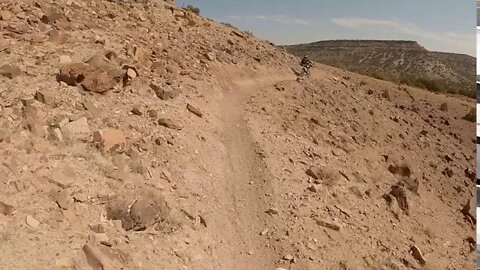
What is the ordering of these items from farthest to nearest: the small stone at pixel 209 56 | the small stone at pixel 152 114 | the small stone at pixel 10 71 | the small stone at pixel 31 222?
the small stone at pixel 209 56 < the small stone at pixel 152 114 < the small stone at pixel 10 71 < the small stone at pixel 31 222

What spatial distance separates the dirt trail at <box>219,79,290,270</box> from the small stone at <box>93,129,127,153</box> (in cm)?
124

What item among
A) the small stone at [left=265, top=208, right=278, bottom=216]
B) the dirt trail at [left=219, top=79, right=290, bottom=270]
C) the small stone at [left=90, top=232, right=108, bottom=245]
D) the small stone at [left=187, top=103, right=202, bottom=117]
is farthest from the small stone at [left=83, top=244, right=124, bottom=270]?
the small stone at [left=187, top=103, right=202, bottom=117]

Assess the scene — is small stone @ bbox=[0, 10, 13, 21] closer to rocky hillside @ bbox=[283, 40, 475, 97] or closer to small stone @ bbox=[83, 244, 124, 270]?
small stone @ bbox=[83, 244, 124, 270]

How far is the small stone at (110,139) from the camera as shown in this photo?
5.18 m

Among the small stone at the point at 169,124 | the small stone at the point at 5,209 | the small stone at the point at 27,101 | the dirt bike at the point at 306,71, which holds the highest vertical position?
the dirt bike at the point at 306,71

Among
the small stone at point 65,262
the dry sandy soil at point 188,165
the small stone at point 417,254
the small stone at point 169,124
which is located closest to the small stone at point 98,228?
the dry sandy soil at point 188,165

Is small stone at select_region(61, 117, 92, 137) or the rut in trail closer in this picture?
the rut in trail

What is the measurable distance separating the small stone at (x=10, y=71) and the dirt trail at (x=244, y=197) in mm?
2587

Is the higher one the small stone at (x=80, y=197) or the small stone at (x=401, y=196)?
the small stone at (x=80, y=197)

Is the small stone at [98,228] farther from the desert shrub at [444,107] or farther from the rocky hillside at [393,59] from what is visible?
the rocky hillside at [393,59]

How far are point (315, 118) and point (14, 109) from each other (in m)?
4.57

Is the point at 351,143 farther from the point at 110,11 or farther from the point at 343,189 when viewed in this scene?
the point at 110,11

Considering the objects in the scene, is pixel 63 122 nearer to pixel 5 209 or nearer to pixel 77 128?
pixel 77 128

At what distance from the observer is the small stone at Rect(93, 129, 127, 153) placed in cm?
518
